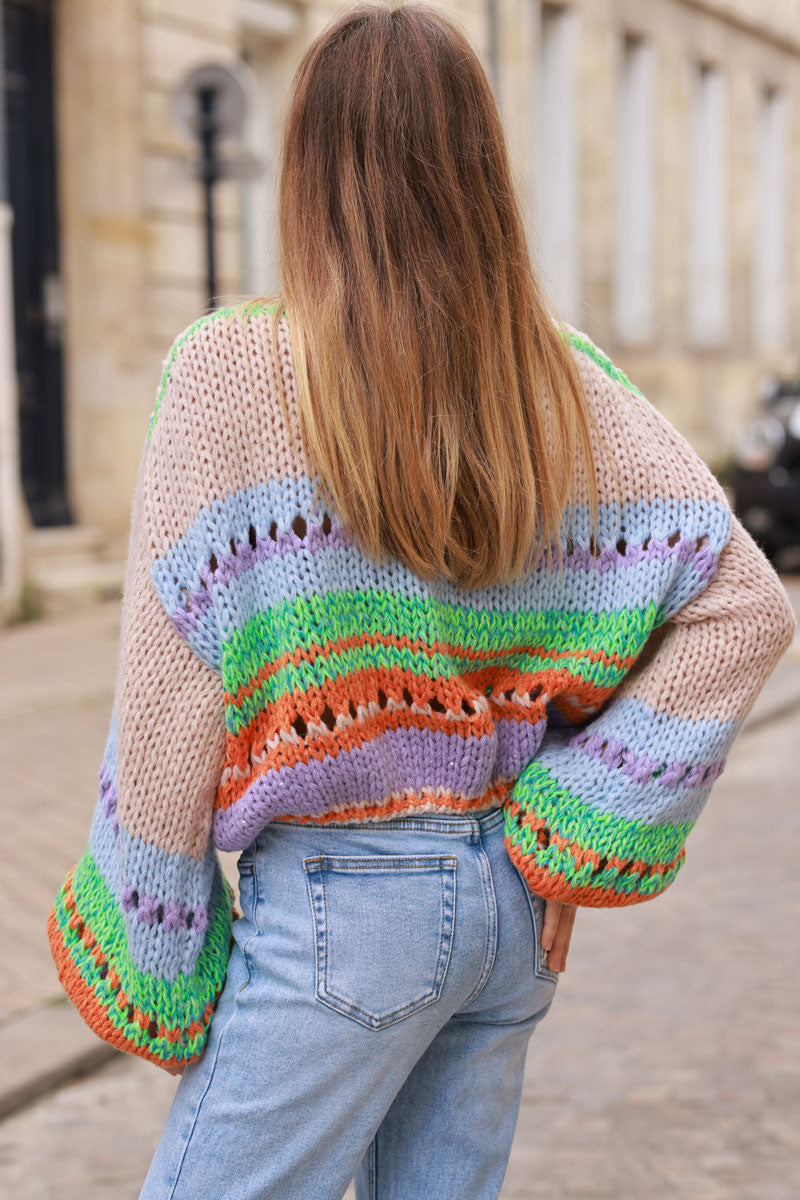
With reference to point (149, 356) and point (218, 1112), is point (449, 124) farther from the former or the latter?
point (149, 356)

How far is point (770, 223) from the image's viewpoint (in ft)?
71.7

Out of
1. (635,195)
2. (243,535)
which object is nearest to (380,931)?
(243,535)

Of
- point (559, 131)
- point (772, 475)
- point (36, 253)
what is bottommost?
point (772, 475)

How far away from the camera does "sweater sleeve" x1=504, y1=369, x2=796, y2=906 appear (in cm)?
155

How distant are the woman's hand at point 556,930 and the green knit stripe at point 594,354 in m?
0.57

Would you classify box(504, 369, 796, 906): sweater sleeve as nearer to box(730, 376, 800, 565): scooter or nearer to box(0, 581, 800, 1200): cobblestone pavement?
box(0, 581, 800, 1200): cobblestone pavement

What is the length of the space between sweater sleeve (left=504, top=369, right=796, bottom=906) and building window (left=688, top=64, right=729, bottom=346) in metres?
18.4

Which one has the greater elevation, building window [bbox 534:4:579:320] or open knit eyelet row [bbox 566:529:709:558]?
building window [bbox 534:4:579:320]

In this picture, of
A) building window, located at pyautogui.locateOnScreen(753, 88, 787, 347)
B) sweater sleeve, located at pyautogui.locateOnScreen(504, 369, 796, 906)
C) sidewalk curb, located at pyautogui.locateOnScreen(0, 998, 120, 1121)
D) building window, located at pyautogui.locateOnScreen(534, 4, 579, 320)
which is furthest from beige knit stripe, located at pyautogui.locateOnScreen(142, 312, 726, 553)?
building window, located at pyautogui.locateOnScreen(753, 88, 787, 347)

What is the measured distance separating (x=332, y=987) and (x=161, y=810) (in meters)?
0.24

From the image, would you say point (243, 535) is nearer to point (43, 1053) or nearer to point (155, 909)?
point (155, 909)

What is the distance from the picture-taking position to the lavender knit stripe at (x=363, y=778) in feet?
4.74

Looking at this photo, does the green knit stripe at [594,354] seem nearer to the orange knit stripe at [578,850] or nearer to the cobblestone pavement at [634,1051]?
the orange knit stripe at [578,850]

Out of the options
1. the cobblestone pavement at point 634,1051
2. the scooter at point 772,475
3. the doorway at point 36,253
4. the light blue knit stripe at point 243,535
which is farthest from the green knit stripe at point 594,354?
the scooter at point 772,475
